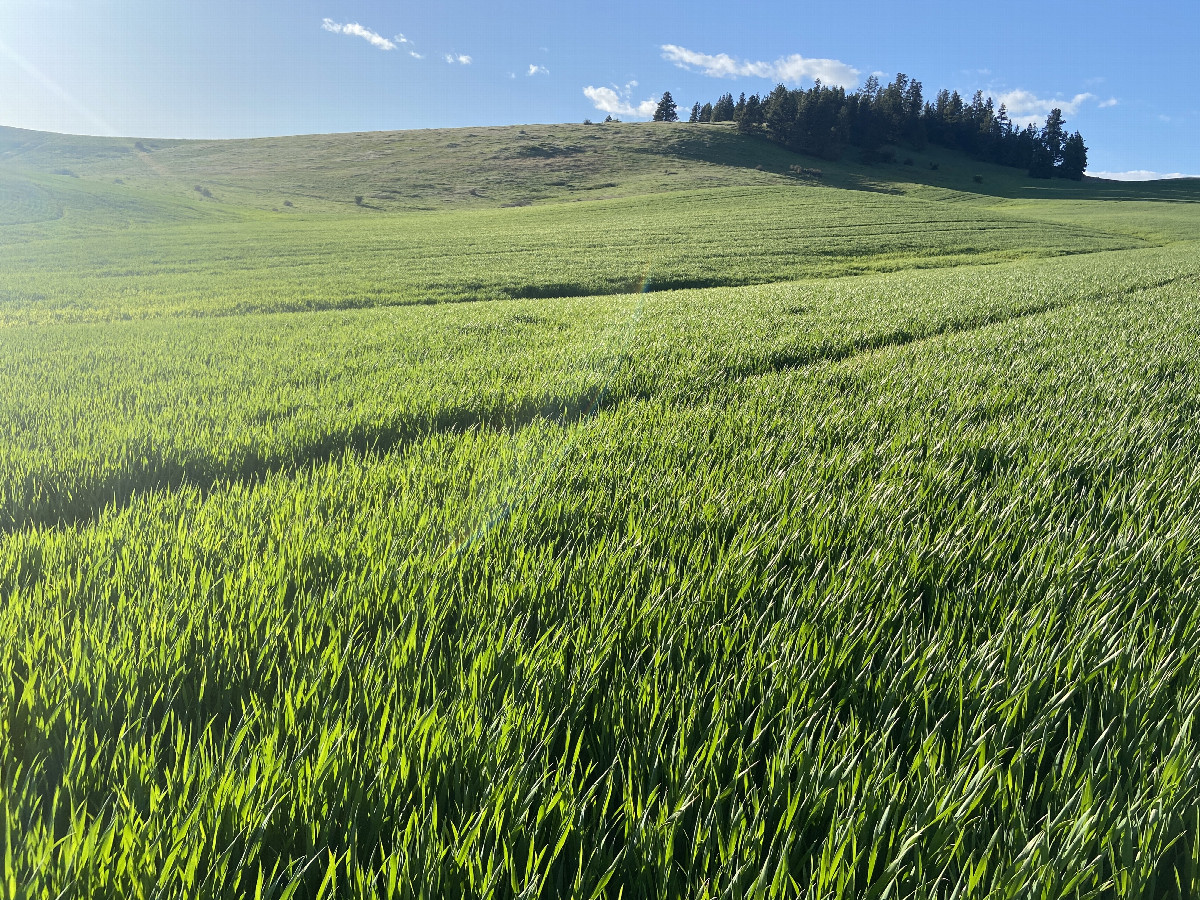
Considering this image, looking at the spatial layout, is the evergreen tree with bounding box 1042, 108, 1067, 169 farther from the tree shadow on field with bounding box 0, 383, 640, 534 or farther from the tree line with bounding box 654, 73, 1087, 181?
the tree shadow on field with bounding box 0, 383, 640, 534

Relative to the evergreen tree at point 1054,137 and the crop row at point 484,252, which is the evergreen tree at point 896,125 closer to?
the evergreen tree at point 1054,137

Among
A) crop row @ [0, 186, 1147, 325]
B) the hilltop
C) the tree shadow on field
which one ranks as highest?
the hilltop

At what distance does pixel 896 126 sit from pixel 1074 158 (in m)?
27.4

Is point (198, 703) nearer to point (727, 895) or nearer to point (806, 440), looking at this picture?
point (727, 895)

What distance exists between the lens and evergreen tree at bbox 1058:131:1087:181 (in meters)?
92.5

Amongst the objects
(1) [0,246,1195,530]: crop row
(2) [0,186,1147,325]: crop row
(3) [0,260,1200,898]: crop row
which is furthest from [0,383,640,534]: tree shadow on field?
(2) [0,186,1147,325]: crop row

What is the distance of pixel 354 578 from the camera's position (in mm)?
2102

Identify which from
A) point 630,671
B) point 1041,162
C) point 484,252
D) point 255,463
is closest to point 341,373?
point 255,463

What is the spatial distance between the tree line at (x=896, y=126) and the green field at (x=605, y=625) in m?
91.6

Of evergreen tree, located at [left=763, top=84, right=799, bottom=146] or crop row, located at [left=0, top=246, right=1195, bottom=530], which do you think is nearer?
crop row, located at [left=0, top=246, right=1195, bottom=530]

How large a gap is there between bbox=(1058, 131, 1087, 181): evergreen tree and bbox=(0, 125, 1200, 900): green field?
11506 cm

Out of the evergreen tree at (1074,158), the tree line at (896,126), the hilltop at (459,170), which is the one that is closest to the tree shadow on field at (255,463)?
the hilltop at (459,170)

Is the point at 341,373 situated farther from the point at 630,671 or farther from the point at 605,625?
the point at 630,671

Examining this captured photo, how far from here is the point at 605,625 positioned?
176 centimetres
